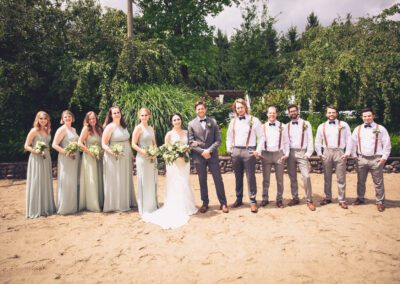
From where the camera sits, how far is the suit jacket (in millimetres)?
5891

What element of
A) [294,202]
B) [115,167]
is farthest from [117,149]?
[294,202]

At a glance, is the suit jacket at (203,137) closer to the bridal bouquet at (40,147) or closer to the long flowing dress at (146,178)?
the long flowing dress at (146,178)

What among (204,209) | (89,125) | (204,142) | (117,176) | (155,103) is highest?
(155,103)

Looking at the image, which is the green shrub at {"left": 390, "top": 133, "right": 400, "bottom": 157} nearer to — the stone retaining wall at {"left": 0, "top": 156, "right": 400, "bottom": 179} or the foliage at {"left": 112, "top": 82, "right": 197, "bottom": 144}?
the stone retaining wall at {"left": 0, "top": 156, "right": 400, "bottom": 179}

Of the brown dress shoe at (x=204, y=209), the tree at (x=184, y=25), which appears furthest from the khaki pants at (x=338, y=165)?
the tree at (x=184, y=25)

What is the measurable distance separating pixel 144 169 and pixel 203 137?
1.39 m

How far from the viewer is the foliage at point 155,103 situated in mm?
10164

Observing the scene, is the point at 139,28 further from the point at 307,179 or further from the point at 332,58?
the point at 307,179

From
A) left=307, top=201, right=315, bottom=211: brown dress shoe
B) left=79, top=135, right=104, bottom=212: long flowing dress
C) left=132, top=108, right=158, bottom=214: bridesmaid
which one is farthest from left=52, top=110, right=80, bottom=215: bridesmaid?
left=307, top=201, right=315, bottom=211: brown dress shoe

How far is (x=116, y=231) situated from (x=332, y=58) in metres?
10.2

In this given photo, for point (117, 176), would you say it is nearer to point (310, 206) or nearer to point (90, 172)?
point (90, 172)

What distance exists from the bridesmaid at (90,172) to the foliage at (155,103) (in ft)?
11.7

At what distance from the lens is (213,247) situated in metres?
4.45

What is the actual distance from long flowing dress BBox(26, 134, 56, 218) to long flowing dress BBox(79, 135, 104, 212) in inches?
26.0
